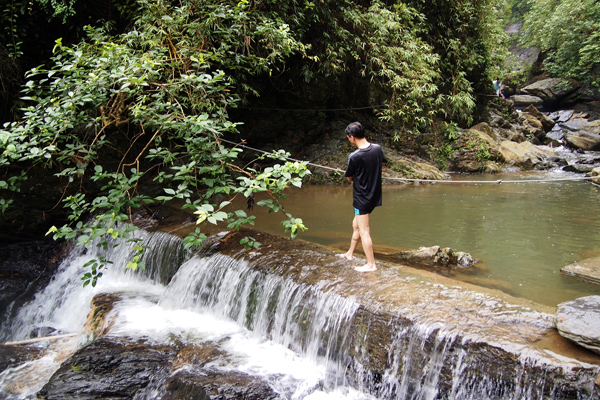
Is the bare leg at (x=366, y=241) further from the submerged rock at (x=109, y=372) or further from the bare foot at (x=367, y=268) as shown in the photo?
the submerged rock at (x=109, y=372)

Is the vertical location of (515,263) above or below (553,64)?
below

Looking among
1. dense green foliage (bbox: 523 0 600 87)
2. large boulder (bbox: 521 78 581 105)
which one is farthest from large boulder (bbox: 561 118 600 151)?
large boulder (bbox: 521 78 581 105)

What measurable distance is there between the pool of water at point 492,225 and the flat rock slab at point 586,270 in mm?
98

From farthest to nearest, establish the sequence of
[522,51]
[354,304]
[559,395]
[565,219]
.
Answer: [522,51], [565,219], [354,304], [559,395]

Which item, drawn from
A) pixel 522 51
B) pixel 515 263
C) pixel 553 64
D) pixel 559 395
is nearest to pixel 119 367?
pixel 559 395

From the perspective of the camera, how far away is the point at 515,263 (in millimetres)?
5105

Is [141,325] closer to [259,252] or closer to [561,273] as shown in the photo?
[259,252]

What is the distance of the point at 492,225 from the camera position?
6949mm

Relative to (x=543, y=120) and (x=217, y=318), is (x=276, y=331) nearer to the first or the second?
(x=217, y=318)

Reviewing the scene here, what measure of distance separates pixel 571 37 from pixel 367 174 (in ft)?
88.0

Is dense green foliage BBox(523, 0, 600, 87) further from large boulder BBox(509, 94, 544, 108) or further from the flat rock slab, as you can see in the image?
the flat rock slab

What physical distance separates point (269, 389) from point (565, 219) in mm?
6516

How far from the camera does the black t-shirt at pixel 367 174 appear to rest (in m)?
3.99

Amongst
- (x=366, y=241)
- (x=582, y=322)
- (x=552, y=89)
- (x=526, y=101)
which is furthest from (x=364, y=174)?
(x=552, y=89)
